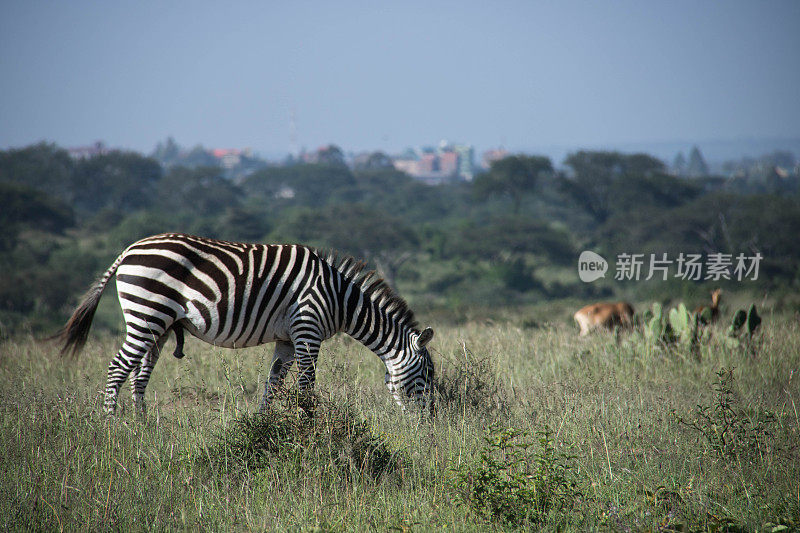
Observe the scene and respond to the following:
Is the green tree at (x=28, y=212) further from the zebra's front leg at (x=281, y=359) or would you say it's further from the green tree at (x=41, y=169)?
the zebra's front leg at (x=281, y=359)

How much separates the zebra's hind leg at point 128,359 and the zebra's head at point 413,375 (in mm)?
1784

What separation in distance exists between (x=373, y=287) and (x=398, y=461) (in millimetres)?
1631

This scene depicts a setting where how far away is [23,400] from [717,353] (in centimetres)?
634

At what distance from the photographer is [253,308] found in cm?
524

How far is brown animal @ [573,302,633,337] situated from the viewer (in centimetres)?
898

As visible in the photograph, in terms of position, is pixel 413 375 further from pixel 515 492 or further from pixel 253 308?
pixel 515 492

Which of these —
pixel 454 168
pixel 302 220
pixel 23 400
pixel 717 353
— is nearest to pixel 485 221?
pixel 302 220

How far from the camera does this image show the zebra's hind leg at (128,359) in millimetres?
5121

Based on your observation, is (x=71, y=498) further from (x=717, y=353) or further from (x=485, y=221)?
(x=485, y=221)

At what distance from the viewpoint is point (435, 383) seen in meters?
5.58

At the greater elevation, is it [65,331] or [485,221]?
[485,221]

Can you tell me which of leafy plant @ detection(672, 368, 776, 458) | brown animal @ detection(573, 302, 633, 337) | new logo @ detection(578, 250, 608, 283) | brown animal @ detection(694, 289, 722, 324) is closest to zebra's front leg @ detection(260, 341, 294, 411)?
leafy plant @ detection(672, 368, 776, 458)

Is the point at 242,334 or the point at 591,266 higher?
the point at 591,266

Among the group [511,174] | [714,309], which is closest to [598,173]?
[511,174]
